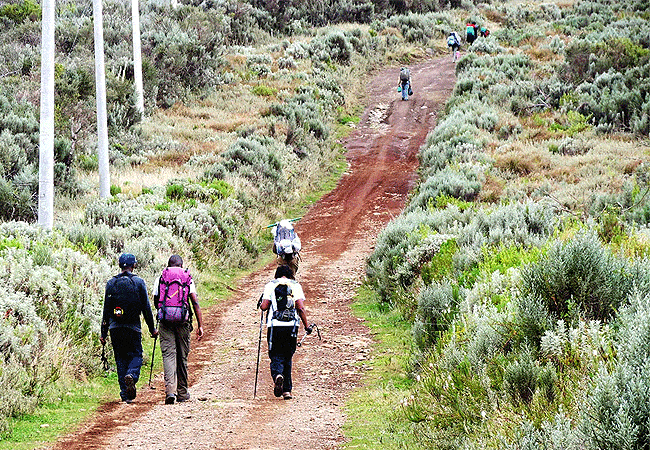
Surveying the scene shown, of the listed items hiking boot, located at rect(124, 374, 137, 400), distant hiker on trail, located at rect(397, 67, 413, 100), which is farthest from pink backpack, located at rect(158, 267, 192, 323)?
distant hiker on trail, located at rect(397, 67, 413, 100)

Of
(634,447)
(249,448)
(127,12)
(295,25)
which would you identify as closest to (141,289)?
(249,448)

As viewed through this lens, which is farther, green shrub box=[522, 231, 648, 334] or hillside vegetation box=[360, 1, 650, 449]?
green shrub box=[522, 231, 648, 334]

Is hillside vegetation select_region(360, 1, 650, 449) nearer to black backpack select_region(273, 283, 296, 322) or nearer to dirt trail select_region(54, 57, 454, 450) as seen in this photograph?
dirt trail select_region(54, 57, 454, 450)

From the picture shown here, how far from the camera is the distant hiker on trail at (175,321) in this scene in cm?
938

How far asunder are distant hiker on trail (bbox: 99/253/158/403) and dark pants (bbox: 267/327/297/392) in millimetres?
1599

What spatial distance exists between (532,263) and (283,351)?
344 centimetres

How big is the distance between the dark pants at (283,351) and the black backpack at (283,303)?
0.15 meters

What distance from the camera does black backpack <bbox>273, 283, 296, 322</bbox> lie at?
9.34 metres

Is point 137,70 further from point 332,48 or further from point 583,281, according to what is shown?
point 583,281

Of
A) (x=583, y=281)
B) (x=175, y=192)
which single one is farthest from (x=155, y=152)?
(x=583, y=281)

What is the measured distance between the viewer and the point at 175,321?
9.45m

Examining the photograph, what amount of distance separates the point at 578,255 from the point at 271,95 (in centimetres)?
2732

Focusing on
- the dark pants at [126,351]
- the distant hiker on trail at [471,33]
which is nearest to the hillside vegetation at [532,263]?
the dark pants at [126,351]

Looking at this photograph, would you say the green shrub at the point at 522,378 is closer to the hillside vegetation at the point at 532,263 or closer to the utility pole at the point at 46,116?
the hillside vegetation at the point at 532,263
